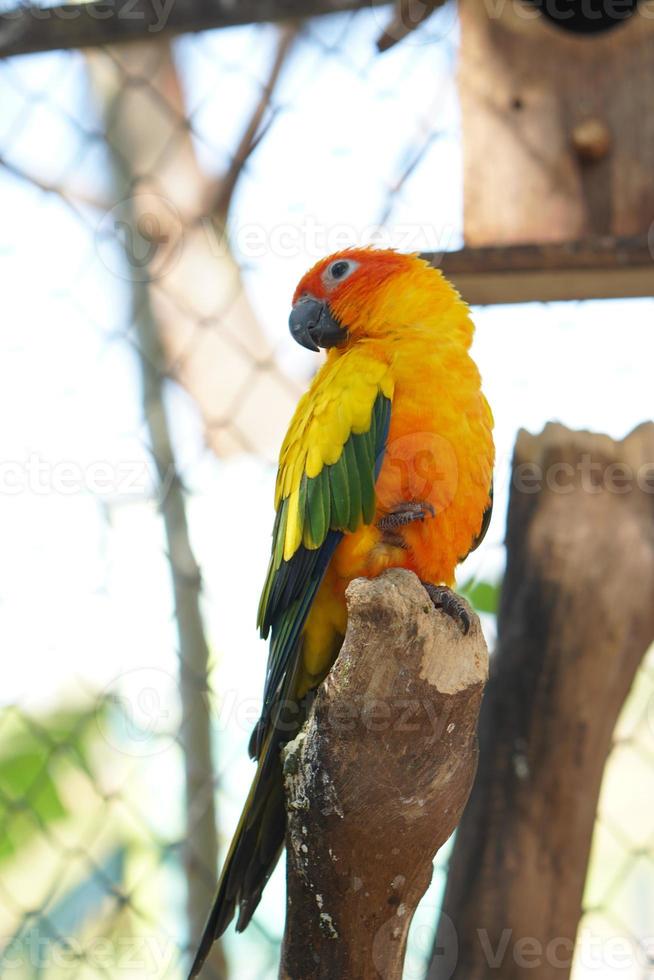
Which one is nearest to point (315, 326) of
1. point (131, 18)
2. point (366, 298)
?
point (366, 298)

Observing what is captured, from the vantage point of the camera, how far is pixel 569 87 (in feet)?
5.21

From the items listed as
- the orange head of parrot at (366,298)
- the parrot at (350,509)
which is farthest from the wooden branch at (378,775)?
the orange head of parrot at (366,298)

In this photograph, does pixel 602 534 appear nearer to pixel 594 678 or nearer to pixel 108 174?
pixel 594 678

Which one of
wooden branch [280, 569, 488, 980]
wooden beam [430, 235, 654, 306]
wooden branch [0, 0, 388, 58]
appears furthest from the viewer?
wooden branch [0, 0, 388, 58]

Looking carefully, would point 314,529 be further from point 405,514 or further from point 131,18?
point 131,18

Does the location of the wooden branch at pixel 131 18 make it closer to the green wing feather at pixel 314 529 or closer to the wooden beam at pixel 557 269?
the wooden beam at pixel 557 269

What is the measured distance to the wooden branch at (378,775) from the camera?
0.84 meters

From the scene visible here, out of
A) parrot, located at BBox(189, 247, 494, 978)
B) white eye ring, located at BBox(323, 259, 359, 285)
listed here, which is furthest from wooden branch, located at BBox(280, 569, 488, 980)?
white eye ring, located at BBox(323, 259, 359, 285)

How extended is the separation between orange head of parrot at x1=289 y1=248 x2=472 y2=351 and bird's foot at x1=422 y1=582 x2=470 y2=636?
1.23ft

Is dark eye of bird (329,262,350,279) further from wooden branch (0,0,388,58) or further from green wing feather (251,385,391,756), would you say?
wooden branch (0,0,388,58)

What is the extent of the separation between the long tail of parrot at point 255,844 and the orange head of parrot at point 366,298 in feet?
1.86

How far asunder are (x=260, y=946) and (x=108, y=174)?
5.29 feet

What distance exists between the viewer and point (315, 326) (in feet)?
4.39

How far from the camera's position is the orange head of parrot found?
1262 millimetres
